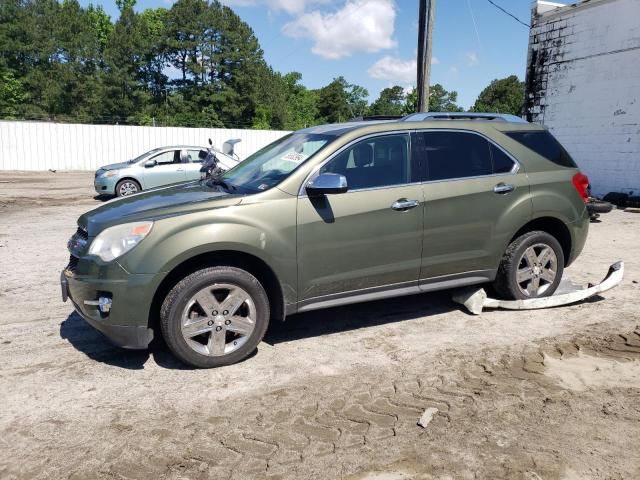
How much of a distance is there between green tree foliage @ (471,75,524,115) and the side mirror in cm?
9028

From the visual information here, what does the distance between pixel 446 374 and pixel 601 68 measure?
13.8 m

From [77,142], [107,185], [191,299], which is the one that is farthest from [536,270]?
[77,142]

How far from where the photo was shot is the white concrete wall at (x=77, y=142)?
25.8 m

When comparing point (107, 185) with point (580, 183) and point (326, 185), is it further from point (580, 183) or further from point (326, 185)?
point (580, 183)

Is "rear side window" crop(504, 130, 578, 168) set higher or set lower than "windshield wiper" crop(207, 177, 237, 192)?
higher

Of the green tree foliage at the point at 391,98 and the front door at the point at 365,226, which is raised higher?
the green tree foliage at the point at 391,98

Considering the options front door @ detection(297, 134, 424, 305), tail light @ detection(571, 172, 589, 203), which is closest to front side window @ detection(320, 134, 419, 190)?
front door @ detection(297, 134, 424, 305)

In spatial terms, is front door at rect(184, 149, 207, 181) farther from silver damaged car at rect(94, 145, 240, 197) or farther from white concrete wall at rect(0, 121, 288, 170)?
white concrete wall at rect(0, 121, 288, 170)

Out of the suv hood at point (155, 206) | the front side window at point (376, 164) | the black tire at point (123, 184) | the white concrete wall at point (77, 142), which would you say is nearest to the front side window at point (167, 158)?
the black tire at point (123, 184)

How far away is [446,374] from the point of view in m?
3.92

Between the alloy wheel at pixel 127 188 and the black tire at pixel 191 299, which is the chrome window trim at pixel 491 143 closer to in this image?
the black tire at pixel 191 299

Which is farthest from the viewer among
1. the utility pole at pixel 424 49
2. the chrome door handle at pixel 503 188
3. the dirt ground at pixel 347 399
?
the utility pole at pixel 424 49

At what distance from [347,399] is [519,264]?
2.54m

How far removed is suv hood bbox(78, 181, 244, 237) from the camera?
3.87 meters
